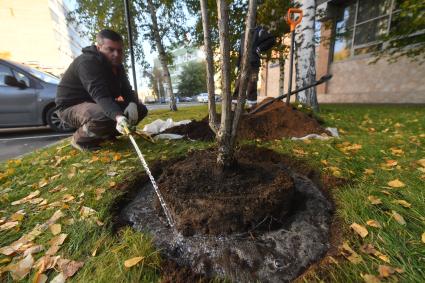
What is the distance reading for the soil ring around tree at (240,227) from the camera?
1079 mm

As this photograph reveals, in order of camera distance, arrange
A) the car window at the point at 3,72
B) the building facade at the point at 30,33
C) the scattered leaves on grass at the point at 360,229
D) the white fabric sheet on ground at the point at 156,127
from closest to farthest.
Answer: the scattered leaves on grass at the point at 360,229
the white fabric sheet on ground at the point at 156,127
the car window at the point at 3,72
the building facade at the point at 30,33

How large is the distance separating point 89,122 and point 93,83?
1.69 feet

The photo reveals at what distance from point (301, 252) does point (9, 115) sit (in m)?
5.99

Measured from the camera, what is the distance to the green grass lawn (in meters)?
0.99

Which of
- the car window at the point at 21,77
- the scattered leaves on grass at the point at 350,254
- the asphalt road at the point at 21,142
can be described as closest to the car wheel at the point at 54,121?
the asphalt road at the point at 21,142

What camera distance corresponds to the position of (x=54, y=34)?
28547 millimetres

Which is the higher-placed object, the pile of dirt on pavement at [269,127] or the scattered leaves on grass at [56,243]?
the pile of dirt on pavement at [269,127]

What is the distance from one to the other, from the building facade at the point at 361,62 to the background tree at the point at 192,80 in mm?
29926

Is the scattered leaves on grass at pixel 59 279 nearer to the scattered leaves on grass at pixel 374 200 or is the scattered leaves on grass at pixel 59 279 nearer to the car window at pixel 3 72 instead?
the scattered leaves on grass at pixel 374 200

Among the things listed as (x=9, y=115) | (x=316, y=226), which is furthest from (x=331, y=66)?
(x=9, y=115)

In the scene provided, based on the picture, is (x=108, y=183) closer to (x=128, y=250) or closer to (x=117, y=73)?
(x=128, y=250)

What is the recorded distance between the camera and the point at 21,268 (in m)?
1.05

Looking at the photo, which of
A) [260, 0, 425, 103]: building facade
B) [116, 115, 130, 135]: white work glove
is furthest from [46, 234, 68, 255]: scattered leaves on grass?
[260, 0, 425, 103]: building facade

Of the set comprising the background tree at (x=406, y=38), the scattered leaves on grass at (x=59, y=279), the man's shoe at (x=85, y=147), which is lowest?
the scattered leaves on grass at (x=59, y=279)
